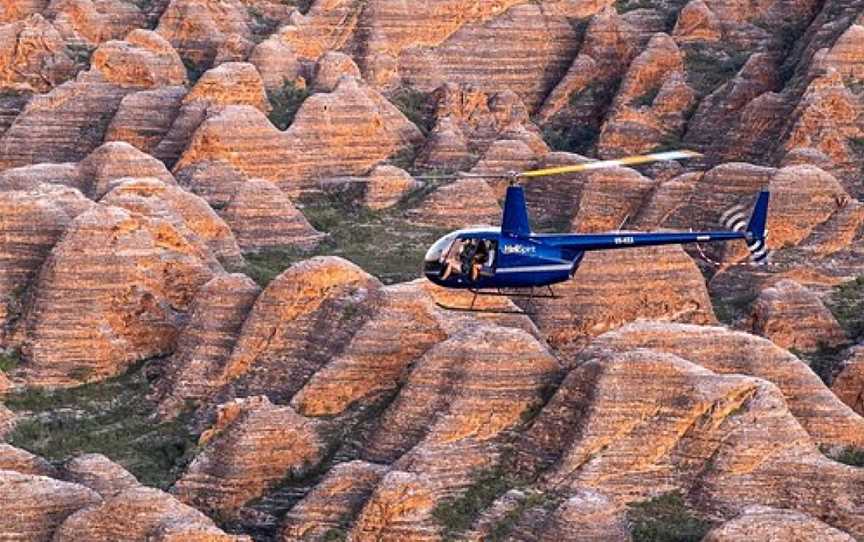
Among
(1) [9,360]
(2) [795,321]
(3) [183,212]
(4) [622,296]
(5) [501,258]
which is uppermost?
(5) [501,258]

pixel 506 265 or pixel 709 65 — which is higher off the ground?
pixel 506 265

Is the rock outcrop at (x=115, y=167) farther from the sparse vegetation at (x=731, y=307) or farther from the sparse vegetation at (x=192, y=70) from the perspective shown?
the sparse vegetation at (x=731, y=307)

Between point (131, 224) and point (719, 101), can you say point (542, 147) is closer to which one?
point (719, 101)

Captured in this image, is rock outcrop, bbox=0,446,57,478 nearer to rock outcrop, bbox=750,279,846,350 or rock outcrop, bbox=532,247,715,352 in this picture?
rock outcrop, bbox=532,247,715,352

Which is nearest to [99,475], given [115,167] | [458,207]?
[115,167]

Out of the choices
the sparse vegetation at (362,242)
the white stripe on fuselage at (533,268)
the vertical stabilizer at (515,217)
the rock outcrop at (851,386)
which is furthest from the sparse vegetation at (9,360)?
the vertical stabilizer at (515,217)

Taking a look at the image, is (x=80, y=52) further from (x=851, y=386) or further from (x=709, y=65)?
(x=851, y=386)

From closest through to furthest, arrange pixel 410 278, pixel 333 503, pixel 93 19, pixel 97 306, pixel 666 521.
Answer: pixel 666 521 < pixel 333 503 < pixel 97 306 < pixel 410 278 < pixel 93 19
